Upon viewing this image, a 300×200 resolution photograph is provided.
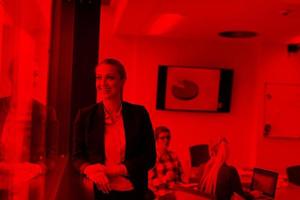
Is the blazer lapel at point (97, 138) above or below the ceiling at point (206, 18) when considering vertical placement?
below

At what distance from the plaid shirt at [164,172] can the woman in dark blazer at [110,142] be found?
218cm

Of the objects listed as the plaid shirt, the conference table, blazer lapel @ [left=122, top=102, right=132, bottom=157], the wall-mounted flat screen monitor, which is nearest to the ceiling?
the wall-mounted flat screen monitor

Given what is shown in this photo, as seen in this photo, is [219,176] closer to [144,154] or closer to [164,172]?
[164,172]

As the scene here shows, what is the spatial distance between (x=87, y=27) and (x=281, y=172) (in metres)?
4.47

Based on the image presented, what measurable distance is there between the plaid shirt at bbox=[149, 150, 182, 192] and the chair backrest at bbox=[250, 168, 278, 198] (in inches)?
29.2

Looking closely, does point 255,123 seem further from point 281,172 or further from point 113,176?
point 113,176

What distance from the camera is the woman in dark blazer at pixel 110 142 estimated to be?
1.30 metres

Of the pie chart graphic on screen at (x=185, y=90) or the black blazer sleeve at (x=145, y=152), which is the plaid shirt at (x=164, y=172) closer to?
the pie chart graphic on screen at (x=185, y=90)

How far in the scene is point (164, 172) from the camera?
360cm

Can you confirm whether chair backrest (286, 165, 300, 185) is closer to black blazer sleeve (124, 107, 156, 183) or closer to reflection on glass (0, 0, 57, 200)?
black blazer sleeve (124, 107, 156, 183)

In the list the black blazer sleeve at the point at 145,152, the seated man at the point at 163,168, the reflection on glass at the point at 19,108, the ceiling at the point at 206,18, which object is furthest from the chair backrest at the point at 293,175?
the reflection on glass at the point at 19,108

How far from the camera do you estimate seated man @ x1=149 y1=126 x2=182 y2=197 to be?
3.47 m

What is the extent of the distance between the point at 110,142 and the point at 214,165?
1.76 m

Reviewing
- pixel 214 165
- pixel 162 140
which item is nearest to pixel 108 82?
pixel 214 165
